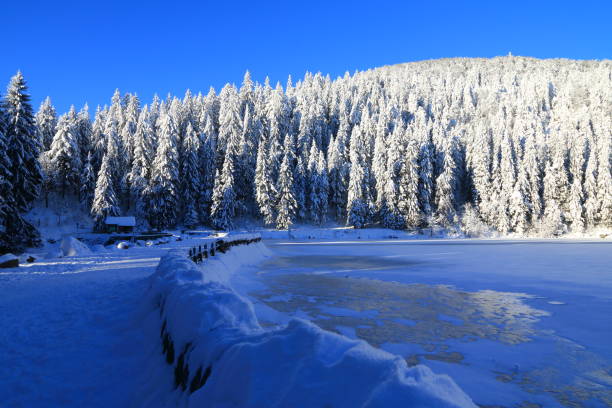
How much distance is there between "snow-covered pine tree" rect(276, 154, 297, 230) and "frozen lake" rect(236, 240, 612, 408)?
41196 mm

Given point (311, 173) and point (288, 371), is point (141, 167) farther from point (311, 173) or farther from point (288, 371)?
point (288, 371)

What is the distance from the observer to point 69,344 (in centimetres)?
603

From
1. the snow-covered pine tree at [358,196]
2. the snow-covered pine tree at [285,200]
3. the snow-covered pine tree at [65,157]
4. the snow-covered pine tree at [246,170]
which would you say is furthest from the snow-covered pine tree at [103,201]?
the snow-covered pine tree at [358,196]

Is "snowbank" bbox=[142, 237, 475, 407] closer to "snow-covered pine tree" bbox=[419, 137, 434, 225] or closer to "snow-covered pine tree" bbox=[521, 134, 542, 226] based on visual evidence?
"snow-covered pine tree" bbox=[419, 137, 434, 225]

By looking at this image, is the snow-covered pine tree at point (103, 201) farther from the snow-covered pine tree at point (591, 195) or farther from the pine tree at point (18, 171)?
the snow-covered pine tree at point (591, 195)

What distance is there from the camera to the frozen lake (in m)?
5.14

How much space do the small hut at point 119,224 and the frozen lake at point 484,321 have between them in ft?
123

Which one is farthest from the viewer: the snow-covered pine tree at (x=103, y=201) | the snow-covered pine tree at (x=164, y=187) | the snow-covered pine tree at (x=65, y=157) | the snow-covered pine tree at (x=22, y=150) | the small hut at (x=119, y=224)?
the snow-covered pine tree at (x=65, y=157)

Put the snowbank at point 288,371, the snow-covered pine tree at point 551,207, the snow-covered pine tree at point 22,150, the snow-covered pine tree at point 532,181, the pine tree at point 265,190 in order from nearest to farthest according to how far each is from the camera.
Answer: the snowbank at point 288,371, the snow-covered pine tree at point 22,150, the pine tree at point 265,190, the snow-covered pine tree at point 551,207, the snow-covered pine tree at point 532,181

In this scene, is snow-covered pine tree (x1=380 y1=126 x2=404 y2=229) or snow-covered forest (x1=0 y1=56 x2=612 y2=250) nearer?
snow-covered forest (x1=0 y1=56 x2=612 y2=250)

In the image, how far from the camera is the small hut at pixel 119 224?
4728 centimetres

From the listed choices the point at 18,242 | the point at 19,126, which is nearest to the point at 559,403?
the point at 18,242

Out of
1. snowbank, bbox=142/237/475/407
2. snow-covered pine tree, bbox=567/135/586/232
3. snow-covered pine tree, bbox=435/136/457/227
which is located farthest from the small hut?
snow-covered pine tree, bbox=567/135/586/232

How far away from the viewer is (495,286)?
13156 mm
